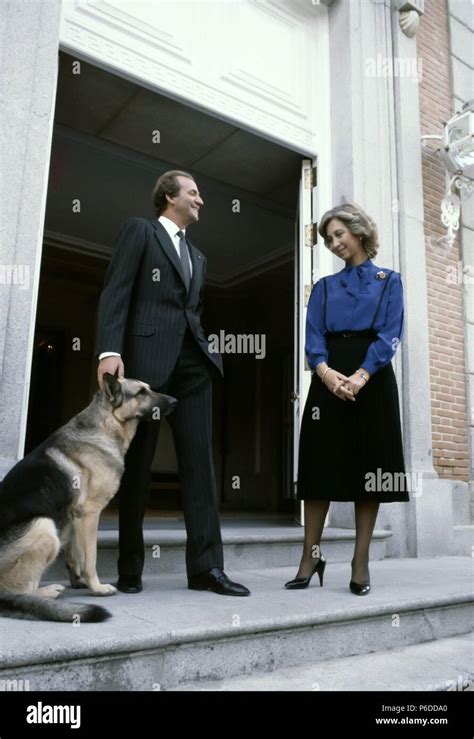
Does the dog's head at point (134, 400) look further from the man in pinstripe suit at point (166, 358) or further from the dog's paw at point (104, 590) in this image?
the dog's paw at point (104, 590)

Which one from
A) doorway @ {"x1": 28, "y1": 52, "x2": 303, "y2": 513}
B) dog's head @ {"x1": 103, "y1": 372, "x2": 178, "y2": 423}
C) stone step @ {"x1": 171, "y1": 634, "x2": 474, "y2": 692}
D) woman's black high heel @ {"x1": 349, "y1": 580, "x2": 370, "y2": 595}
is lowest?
stone step @ {"x1": 171, "y1": 634, "x2": 474, "y2": 692}

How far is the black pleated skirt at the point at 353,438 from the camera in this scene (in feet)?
11.2

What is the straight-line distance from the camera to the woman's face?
3.58m

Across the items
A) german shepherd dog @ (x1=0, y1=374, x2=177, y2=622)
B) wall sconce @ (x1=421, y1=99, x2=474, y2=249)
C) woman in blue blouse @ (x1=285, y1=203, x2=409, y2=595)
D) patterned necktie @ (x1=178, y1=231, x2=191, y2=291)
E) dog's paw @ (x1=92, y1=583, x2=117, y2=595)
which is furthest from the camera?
wall sconce @ (x1=421, y1=99, x2=474, y2=249)

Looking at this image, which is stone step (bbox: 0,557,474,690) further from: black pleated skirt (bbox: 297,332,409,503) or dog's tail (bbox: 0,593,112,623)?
black pleated skirt (bbox: 297,332,409,503)

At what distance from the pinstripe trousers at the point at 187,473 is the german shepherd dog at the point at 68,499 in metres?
0.17

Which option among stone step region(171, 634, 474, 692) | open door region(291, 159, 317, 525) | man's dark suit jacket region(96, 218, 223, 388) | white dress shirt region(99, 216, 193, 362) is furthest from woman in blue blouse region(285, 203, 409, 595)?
open door region(291, 159, 317, 525)

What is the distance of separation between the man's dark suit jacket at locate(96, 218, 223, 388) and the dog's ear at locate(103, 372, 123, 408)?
0.19 meters

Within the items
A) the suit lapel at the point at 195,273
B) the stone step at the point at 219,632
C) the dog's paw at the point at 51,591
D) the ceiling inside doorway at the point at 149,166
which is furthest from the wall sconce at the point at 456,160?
the dog's paw at the point at 51,591

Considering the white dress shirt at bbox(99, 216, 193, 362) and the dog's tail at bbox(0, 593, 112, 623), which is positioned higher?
the white dress shirt at bbox(99, 216, 193, 362)

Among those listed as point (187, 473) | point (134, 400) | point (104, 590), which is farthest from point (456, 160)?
point (104, 590)

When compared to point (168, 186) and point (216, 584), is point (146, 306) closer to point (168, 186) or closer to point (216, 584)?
point (168, 186)

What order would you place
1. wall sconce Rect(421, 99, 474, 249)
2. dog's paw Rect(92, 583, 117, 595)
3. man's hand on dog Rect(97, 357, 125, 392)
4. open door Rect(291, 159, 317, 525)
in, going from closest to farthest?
1. dog's paw Rect(92, 583, 117, 595)
2. man's hand on dog Rect(97, 357, 125, 392)
3. open door Rect(291, 159, 317, 525)
4. wall sconce Rect(421, 99, 474, 249)
